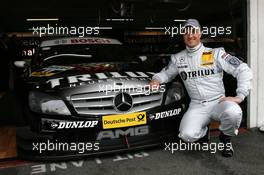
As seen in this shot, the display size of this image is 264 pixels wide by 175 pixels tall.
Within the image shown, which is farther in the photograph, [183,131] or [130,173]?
[183,131]

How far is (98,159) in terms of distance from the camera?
312 centimetres

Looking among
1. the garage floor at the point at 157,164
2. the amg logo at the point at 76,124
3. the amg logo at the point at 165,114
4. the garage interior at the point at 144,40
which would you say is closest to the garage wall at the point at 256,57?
the garage interior at the point at 144,40

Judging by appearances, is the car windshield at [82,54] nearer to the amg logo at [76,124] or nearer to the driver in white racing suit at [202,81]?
the driver in white racing suit at [202,81]

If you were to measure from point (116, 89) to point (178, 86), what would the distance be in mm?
738

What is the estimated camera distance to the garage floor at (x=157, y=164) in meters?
2.81

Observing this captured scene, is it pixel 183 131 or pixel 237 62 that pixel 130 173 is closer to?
pixel 183 131

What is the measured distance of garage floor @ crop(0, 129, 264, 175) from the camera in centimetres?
281

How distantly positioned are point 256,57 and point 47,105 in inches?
102

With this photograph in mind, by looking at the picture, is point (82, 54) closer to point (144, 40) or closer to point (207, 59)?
point (207, 59)

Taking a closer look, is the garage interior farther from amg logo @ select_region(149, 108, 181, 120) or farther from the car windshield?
the car windshield

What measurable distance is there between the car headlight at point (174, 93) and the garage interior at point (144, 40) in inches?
21.3

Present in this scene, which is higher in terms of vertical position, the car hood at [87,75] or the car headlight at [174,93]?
the car hood at [87,75]

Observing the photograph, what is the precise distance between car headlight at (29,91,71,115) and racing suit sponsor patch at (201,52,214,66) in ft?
4.60

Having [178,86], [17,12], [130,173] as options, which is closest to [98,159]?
[130,173]
